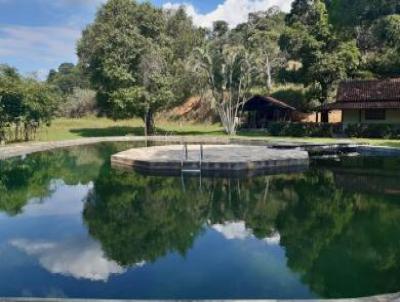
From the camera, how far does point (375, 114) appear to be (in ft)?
109

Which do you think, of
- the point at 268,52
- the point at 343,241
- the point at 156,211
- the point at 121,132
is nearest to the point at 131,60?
the point at 121,132

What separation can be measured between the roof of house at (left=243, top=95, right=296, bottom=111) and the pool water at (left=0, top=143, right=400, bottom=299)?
76.8 ft

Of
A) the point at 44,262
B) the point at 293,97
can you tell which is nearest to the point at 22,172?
the point at 44,262

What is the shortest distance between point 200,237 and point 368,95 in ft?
89.9

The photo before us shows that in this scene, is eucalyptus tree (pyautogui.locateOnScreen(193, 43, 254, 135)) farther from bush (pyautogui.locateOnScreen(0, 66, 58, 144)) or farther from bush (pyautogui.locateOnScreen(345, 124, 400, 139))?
bush (pyautogui.locateOnScreen(0, 66, 58, 144))

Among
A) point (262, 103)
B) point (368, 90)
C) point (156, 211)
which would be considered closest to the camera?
point (156, 211)

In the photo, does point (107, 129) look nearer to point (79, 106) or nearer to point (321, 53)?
point (79, 106)

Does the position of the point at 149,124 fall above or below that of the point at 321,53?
below

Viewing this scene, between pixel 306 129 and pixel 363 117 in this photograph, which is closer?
pixel 363 117

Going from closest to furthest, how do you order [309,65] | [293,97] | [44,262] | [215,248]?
[44,262] < [215,248] < [309,65] < [293,97]

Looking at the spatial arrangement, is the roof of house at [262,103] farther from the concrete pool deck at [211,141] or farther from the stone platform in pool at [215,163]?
the stone platform in pool at [215,163]

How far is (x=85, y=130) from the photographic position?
43.2m

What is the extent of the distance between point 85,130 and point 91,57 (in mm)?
7042

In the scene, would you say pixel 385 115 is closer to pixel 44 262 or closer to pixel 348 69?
pixel 348 69
